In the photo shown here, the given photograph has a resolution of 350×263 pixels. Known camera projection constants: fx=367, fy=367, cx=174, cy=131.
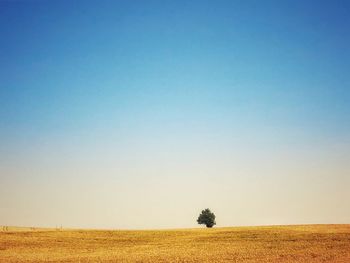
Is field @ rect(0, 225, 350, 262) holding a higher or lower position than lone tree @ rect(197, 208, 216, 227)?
lower

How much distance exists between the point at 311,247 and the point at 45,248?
31.0 m

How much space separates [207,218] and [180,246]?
3167 cm

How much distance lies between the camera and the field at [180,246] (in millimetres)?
35312

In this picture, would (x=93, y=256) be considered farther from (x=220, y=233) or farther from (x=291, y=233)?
(x=291, y=233)

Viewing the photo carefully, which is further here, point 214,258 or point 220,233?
point 220,233

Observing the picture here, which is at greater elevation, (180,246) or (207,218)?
(207,218)

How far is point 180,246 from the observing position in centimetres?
4416

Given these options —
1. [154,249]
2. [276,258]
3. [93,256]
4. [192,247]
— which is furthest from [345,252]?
[93,256]

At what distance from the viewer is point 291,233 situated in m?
51.3

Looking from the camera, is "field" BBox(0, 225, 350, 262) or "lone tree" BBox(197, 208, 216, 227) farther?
"lone tree" BBox(197, 208, 216, 227)

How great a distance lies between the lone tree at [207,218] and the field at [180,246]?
18.6m

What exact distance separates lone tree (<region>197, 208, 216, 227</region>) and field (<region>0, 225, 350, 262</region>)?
18551 mm

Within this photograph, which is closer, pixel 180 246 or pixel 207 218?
pixel 180 246

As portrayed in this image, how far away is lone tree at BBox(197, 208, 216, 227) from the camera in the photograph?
245 feet
